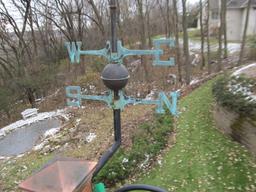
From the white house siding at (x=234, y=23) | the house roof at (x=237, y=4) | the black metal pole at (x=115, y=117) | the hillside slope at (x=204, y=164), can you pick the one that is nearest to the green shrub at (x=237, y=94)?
the hillside slope at (x=204, y=164)

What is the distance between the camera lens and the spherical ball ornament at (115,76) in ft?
6.48

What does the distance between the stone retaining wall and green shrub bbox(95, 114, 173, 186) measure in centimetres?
147

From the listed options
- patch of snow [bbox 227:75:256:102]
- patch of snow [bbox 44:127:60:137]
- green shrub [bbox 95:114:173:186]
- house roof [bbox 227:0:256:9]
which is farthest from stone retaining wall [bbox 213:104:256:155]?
house roof [bbox 227:0:256:9]

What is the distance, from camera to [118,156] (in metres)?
6.73

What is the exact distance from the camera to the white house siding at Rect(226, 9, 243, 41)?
27.9 m

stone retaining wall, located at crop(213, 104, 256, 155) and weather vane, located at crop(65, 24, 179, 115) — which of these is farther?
stone retaining wall, located at crop(213, 104, 256, 155)

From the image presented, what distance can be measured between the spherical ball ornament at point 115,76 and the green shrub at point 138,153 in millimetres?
4214

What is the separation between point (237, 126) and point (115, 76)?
5095mm

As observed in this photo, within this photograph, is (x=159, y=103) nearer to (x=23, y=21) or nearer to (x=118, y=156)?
(x=118, y=156)

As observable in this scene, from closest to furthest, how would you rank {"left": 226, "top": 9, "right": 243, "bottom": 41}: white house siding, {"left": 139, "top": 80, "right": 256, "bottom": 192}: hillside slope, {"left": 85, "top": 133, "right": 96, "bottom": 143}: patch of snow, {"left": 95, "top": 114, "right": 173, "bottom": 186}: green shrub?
{"left": 139, "top": 80, "right": 256, "bottom": 192}: hillside slope
{"left": 95, "top": 114, "right": 173, "bottom": 186}: green shrub
{"left": 85, "top": 133, "right": 96, "bottom": 143}: patch of snow
{"left": 226, "top": 9, "right": 243, "bottom": 41}: white house siding

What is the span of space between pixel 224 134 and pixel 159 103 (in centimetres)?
485

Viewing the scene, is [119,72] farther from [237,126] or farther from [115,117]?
[237,126]

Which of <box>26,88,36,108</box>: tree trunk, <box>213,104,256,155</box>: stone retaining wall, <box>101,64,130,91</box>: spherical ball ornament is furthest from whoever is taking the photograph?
<box>26,88,36,108</box>: tree trunk

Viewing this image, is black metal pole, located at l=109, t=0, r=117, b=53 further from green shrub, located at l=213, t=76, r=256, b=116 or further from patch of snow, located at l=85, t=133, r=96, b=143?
patch of snow, located at l=85, t=133, r=96, b=143
